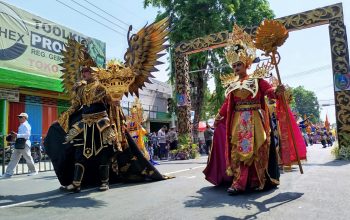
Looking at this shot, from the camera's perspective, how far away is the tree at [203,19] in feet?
66.8

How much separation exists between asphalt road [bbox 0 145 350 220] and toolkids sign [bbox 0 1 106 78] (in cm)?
974

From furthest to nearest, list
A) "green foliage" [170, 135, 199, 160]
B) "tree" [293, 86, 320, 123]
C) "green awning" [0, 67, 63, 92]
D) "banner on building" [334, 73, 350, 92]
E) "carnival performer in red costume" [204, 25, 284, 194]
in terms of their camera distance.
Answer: "tree" [293, 86, 320, 123]
"green foliage" [170, 135, 199, 160]
"green awning" [0, 67, 63, 92]
"banner on building" [334, 73, 350, 92]
"carnival performer in red costume" [204, 25, 284, 194]

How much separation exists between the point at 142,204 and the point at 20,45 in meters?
13.5

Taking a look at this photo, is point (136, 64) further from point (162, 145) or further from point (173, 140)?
point (173, 140)

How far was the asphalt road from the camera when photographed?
143 inches

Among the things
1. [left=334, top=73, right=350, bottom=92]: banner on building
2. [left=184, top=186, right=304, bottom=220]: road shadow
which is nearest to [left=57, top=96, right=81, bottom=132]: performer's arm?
[left=184, top=186, right=304, bottom=220]: road shadow

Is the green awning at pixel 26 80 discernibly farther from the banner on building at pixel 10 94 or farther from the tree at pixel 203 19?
the tree at pixel 203 19

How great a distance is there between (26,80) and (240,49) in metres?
11.5

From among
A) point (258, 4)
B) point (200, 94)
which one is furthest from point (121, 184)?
point (258, 4)

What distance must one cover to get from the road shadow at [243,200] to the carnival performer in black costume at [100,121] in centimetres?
164

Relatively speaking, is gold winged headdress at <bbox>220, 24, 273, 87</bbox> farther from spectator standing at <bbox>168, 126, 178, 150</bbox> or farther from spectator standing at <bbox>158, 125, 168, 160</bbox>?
spectator standing at <bbox>168, 126, 178, 150</bbox>

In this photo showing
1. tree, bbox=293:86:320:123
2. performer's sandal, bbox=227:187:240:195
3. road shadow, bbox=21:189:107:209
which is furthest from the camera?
tree, bbox=293:86:320:123

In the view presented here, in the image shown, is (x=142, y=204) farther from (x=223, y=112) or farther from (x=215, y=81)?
(x=215, y=81)

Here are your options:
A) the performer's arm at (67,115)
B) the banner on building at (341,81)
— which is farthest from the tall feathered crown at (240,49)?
the banner on building at (341,81)
